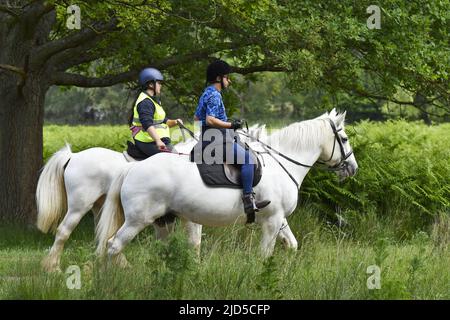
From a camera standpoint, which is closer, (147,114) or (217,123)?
(217,123)

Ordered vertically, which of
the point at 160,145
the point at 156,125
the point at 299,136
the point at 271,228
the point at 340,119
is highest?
the point at 340,119

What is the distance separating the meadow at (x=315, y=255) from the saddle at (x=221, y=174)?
2.73ft

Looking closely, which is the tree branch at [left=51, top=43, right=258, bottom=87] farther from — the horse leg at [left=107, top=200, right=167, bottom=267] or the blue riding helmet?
the horse leg at [left=107, top=200, right=167, bottom=267]

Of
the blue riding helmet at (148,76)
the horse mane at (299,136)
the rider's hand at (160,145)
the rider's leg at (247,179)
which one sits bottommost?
the rider's leg at (247,179)

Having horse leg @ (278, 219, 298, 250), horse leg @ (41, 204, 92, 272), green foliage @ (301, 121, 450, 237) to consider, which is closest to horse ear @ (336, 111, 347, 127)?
horse leg @ (278, 219, 298, 250)

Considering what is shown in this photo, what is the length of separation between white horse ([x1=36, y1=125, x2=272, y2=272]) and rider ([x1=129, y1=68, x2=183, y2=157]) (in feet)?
1.07

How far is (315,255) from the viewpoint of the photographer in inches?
440

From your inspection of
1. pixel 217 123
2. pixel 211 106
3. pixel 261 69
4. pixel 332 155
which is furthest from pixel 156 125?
pixel 261 69

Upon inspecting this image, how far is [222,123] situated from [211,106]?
0.91 ft

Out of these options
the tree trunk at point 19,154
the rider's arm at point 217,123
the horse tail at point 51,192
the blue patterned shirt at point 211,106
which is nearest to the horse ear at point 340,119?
the blue patterned shirt at point 211,106

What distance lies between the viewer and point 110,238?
1099 centimetres

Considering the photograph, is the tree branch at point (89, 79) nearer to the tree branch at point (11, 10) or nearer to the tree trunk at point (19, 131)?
the tree trunk at point (19, 131)

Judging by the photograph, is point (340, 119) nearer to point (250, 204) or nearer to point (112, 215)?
point (250, 204)

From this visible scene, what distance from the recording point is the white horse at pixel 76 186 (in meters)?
12.2
